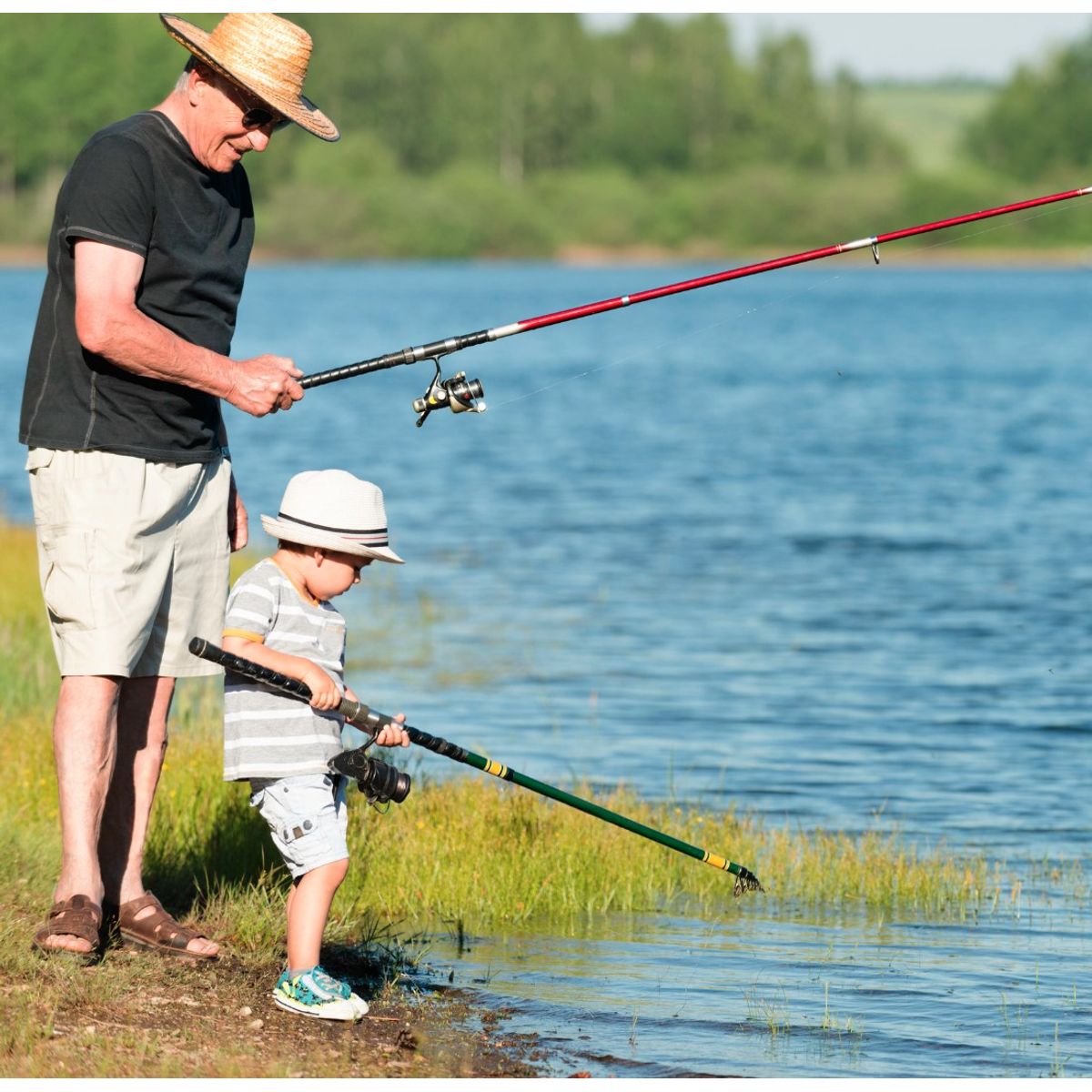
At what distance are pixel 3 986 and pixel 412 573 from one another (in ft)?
36.9

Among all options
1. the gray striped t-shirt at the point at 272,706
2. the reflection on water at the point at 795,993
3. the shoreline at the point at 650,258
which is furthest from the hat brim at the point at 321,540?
the shoreline at the point at 650,258

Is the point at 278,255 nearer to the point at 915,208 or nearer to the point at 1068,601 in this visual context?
the point at 915,208

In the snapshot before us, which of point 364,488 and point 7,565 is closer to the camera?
point 364,488

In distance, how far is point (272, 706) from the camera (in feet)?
16.0

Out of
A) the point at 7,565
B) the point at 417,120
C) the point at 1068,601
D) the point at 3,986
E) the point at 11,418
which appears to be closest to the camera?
the point at 3,986

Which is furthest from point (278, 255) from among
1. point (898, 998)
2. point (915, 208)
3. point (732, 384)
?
point (898, 998)

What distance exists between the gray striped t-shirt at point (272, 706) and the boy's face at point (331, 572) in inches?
2.5

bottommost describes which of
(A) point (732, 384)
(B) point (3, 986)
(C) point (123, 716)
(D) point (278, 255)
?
(B) point (3, 986)

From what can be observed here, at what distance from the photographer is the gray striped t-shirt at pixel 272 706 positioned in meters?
4.87

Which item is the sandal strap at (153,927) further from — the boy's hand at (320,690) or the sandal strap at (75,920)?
the boy's hand at (320,690)

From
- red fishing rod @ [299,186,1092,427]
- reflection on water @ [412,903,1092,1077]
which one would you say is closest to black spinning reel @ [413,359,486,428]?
red fishing rod @ [299,186,1092,427]

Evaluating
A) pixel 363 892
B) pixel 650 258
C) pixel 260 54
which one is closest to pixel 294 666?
pixel 260 54

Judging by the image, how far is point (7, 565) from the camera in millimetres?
13414

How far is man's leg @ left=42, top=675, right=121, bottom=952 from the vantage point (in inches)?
194
